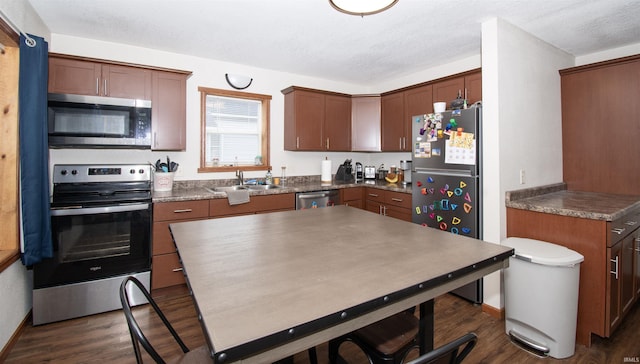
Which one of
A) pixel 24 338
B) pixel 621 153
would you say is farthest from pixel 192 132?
pixel 621 153

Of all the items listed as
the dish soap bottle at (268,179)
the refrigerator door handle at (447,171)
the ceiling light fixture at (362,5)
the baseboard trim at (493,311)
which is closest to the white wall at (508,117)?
the baseboard trim at (493,311)

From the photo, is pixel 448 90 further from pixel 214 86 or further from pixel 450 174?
pixel 214 86

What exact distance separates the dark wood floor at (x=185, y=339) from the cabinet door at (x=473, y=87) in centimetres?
202

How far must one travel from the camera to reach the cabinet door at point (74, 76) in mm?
2551

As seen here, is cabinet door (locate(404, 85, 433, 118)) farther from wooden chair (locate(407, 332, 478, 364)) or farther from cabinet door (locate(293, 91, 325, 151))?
wooden chair (locate(407, 332, 478, 364))

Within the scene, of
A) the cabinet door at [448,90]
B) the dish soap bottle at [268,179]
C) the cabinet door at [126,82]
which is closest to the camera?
the cabinet door at [126,82]

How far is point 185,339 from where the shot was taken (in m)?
2.16

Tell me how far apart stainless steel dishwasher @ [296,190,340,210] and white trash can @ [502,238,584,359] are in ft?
6.66

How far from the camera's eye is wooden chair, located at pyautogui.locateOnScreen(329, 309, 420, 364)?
126cm

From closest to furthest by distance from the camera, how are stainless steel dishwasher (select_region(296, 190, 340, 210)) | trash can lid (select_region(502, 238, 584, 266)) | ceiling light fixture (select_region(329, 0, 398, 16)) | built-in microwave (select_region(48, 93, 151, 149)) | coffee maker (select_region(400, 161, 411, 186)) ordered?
ceiling light fixture (select_region(329, 0, 398, 16)) → trash can lid (select_region(502, 238, 584, 266)) → built-in microwave (select_region(48, 93, 151, 149)) → stainless steel dishwasher (select_region(296, 190, 340, 210)) → coffee maker (select_region(400, 161, 411, 186))

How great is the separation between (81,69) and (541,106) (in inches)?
168

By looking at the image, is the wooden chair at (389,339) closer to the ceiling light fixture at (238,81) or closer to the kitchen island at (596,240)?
the kitchen island at (596,240)

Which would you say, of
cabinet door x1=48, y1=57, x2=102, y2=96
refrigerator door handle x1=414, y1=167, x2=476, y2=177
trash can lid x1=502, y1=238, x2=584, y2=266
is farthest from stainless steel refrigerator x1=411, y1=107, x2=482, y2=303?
cabinet door x1=48, y1=57, x2=102, y2=96

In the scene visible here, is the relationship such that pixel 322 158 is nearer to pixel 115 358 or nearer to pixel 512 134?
pixel 512 134
